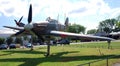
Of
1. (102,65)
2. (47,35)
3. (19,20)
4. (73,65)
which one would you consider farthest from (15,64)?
(19,20)

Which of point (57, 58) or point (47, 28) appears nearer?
point (57, 58)

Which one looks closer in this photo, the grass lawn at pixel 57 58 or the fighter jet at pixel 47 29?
the grass lawn at pixel 57 58

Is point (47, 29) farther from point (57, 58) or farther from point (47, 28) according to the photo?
point (57, 58)

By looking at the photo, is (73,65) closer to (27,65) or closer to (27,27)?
(27,65)

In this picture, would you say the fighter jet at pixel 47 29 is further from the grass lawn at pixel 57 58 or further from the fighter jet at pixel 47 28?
the grass lawn at pixel 57 58

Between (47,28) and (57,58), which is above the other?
(47,28)

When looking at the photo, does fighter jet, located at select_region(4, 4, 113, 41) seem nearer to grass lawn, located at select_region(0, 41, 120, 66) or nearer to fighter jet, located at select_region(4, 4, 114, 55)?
fighter jet, located at select_region(4, 4, 114, 55)

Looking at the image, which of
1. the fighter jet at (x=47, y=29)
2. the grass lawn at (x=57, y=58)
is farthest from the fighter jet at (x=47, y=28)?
the grass lawn at (x=57, y=58)

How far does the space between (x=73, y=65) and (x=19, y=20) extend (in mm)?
47854

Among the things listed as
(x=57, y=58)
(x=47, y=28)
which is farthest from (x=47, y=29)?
(x=57, y=58)

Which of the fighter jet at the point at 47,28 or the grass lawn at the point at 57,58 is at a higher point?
the fighter jet at the point at 47,28

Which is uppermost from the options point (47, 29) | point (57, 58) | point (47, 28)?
point (47, 28)

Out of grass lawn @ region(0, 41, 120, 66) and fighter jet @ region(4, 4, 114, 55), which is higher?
fighter jet @ region(4, 4, 114, 55)

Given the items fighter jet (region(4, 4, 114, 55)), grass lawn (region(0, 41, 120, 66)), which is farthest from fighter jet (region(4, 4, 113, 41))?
grass lawn (region(0, 41, 120, 66))
